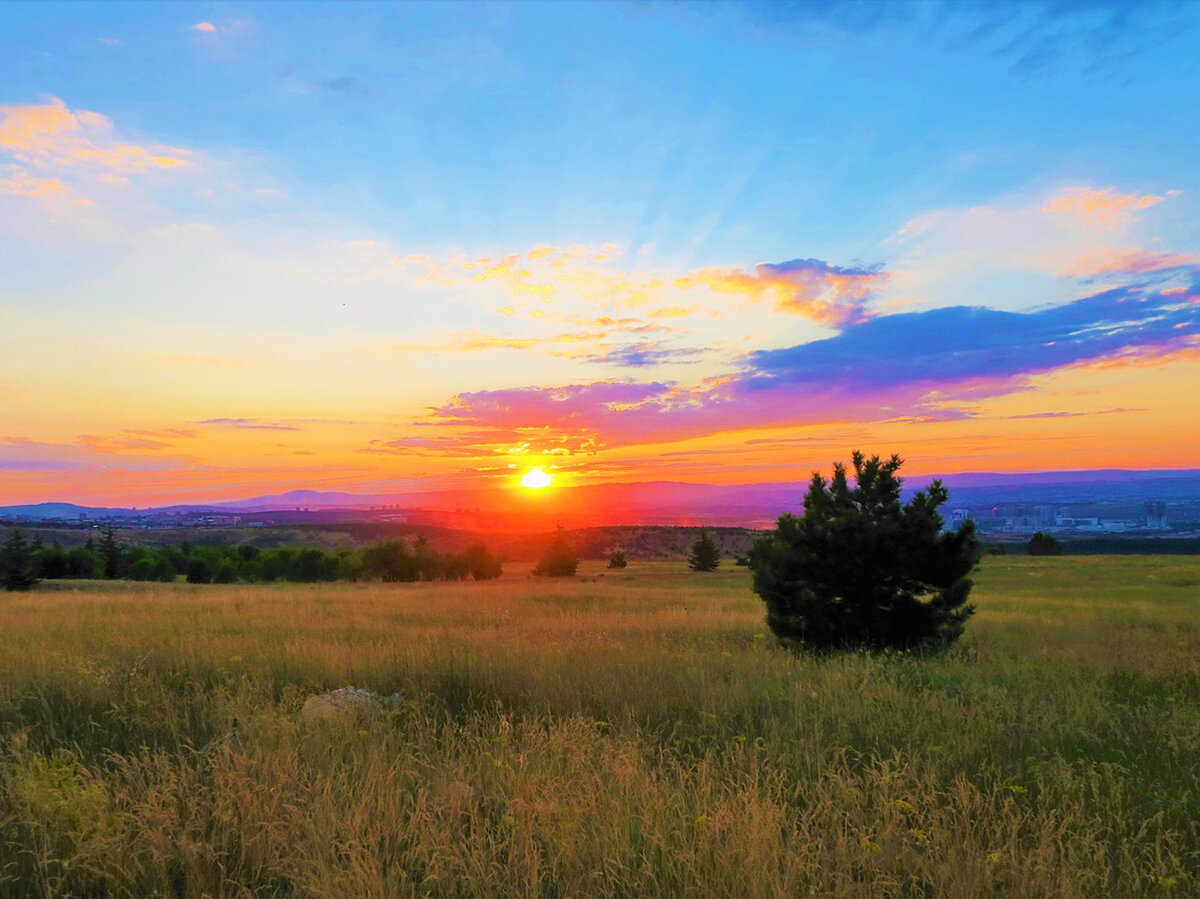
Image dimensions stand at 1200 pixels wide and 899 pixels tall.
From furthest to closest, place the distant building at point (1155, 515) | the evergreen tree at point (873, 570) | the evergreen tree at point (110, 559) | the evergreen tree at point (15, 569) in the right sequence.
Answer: the distant building at point (1155, 515) → the evergreen tree at point (110, 559) → the evergreen tree at point (15, 569) → the evergreen tree at point (873, 570)

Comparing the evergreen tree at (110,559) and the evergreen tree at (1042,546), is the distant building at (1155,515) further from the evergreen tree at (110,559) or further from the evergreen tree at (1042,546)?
the evergreen tree at (110,559)

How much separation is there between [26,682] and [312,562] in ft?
194

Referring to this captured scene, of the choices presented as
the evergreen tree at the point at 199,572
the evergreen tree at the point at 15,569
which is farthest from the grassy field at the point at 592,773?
the evergreen tree at the point at 199,572

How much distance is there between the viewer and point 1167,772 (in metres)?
5.66

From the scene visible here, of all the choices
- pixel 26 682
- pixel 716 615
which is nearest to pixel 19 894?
pixel 26 682

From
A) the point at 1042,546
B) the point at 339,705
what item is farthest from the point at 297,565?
the point at 1042,546

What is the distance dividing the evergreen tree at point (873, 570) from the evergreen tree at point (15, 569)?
1546 inches

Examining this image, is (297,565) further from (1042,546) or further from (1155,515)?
(1155,515)

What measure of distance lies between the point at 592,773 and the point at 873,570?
28.7 feet

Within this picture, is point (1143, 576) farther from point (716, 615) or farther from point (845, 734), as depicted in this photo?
point (845, 734)

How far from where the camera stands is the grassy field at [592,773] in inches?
149

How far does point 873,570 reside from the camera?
12.3m

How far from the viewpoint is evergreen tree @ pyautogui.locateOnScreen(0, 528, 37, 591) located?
119 ft

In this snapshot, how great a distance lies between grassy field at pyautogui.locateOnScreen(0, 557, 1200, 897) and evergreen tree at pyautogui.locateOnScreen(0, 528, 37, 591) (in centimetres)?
3287
